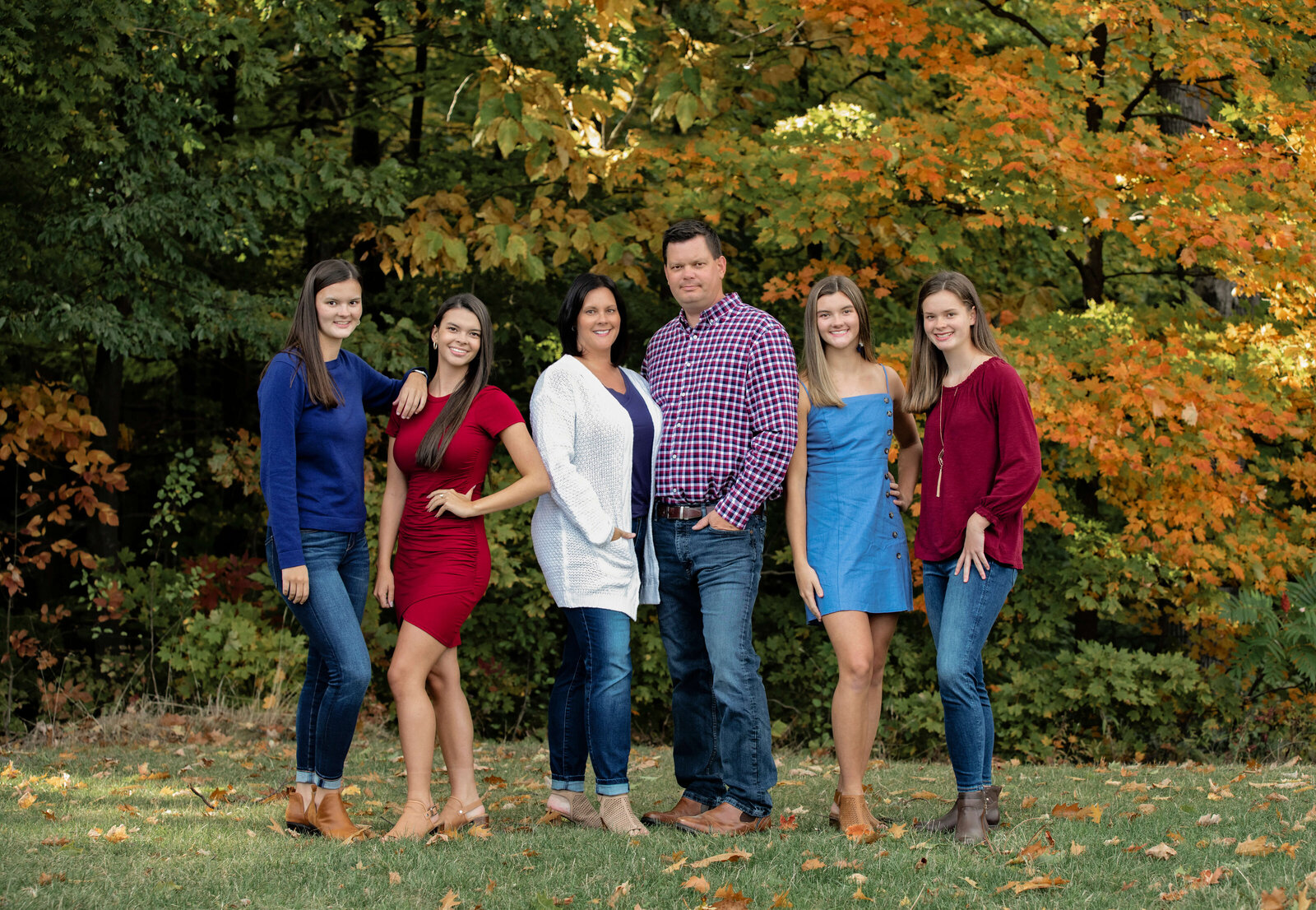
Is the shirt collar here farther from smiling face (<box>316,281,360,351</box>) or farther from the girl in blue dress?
smiling face (<box>316,281,360,351</box>)

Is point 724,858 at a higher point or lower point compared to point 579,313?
lower

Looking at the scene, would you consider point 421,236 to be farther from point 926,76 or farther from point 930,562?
point 930,562

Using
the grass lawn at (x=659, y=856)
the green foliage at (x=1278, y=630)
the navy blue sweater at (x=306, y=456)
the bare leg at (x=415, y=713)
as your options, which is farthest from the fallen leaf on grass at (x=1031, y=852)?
the green foliage at (x=1278, y=630)

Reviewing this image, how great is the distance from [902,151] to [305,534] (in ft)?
16.5

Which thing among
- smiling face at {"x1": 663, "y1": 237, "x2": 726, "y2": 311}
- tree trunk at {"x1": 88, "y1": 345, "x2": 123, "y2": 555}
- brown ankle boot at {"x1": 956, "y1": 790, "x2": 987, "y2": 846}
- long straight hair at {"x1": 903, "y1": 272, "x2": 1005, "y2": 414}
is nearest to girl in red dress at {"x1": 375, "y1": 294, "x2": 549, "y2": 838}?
smiling face at {"x1": 663, "y1": 237, "x2": 726, "y2": 311}

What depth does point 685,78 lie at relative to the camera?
810cm

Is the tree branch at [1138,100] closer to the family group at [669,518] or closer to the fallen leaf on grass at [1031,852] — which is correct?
the family group at [669,518]

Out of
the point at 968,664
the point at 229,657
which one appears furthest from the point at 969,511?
the point at 229,657

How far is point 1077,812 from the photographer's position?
183 inches

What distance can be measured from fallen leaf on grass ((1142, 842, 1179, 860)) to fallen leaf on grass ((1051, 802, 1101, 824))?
0.51 m

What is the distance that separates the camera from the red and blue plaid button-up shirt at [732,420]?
4.30 metres

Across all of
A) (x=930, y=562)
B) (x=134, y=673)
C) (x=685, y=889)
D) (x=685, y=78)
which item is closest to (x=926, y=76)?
(x=685, y=78)

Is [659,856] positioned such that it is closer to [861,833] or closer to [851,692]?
[861,833]

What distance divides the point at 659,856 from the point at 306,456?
189cm
